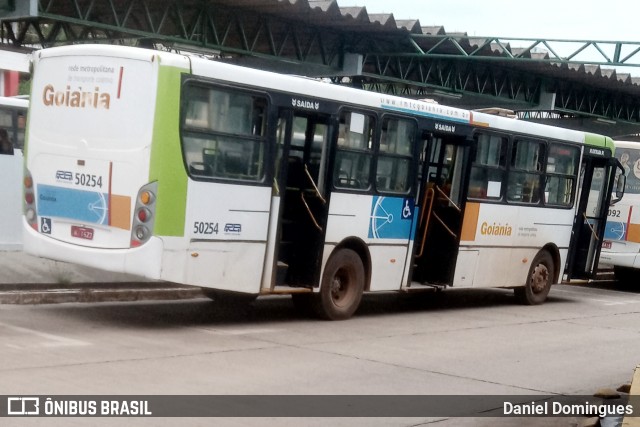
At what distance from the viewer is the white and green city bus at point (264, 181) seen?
11180 mm

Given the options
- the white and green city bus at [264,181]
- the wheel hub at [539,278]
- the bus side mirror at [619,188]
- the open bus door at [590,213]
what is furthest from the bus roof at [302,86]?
the bus side mirror at [619,188]

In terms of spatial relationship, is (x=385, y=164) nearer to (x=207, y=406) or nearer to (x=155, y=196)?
(x=155, y=196)

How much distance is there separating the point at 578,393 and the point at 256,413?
339 centimetres

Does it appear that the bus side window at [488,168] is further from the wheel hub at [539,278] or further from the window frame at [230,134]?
the window frame at [230,134]

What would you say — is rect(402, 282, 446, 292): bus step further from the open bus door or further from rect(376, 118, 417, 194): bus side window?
the open bus door

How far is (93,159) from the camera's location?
37.5 ft

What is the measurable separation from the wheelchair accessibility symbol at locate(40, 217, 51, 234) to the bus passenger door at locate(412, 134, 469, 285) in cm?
547

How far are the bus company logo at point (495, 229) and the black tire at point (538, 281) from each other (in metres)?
1.17

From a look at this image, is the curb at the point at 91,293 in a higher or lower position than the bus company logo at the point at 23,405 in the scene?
lower

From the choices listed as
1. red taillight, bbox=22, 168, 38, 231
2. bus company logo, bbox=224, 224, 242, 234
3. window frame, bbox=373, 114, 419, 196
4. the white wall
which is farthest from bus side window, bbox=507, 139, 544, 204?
the white wall

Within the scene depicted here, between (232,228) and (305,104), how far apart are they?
1813 mm

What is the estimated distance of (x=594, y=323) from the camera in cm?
1587

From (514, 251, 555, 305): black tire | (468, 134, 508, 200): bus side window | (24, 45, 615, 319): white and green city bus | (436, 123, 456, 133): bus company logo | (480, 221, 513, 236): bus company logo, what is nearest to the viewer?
(24, 45, 615, 319): white and green city bus

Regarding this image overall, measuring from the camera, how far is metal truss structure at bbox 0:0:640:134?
2580 centimetres
